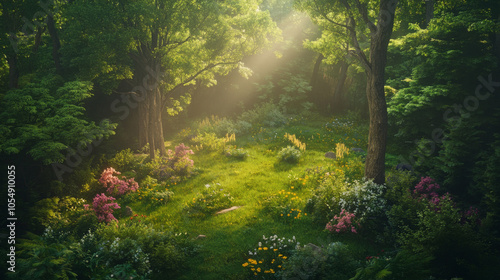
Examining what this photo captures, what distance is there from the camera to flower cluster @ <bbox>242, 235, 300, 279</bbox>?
20.0 ft

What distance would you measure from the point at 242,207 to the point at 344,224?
139 inches

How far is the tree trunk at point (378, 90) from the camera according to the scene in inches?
332

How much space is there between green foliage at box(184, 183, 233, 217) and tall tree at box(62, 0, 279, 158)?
542 cm

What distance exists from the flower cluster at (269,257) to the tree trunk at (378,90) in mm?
A: 3902

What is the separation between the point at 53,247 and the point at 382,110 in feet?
30.8

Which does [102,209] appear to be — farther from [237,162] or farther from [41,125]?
[237,162]

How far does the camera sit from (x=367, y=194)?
8.05 meters

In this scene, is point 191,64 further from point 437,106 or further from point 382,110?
point 437,106

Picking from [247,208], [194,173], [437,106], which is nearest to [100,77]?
[194,173]

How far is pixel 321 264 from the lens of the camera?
5.41m

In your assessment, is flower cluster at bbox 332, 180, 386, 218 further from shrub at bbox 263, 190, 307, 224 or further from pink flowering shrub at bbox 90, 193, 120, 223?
pink flowering shrub at bbox 90, 193, 120, 223

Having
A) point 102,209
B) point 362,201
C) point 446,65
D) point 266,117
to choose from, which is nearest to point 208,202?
point 102,209

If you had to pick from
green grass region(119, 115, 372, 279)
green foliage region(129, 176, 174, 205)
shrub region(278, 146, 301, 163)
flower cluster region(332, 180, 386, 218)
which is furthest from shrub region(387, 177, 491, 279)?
green foliage region(129, 176, 174, 205)

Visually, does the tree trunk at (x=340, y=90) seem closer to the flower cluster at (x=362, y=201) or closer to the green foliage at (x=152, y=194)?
the flower cluster at (x=362, y=201)
